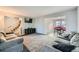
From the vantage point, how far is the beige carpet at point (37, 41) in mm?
1905

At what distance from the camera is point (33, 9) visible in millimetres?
→ 1918

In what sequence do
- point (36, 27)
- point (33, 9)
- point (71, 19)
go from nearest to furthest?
point (71, 19) → point (33, 9) → point (36, 27)

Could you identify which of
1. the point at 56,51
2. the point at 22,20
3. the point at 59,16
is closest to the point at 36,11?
the point at 22,20

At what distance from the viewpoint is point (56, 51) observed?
1.92 metres

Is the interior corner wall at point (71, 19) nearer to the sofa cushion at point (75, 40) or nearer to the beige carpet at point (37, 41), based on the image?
the sofa cushion at point (75, 40)

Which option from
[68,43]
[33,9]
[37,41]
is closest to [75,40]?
[68,43]

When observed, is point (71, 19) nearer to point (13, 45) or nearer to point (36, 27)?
point (36, 27)

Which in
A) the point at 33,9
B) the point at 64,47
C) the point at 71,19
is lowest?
the point at 64,47

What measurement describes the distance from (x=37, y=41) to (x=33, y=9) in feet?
2.28

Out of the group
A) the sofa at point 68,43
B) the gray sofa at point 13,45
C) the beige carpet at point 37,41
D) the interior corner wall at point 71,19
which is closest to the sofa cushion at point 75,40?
the sofa at point 68,43

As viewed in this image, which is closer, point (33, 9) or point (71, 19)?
point (71, 19)

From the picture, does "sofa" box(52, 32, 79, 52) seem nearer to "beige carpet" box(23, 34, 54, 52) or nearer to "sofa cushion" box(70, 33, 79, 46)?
"sofa cushion" box(70, 33, 79, 46)

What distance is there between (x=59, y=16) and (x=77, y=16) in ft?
1.17
